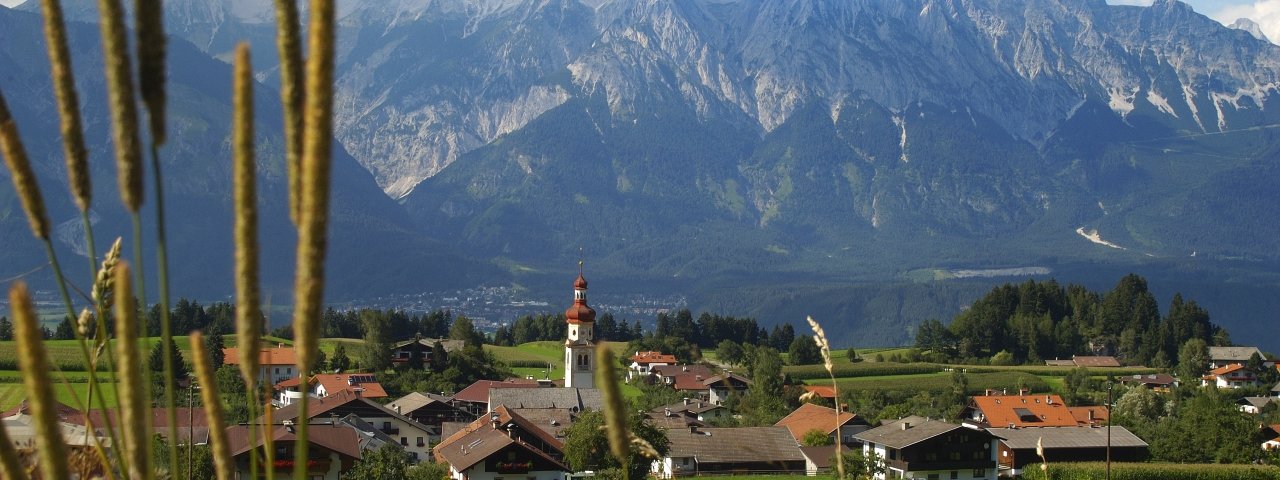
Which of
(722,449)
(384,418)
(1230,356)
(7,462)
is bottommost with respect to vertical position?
(1230,356)

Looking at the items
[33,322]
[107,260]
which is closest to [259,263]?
[33,322]

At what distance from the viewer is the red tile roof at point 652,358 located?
273ft

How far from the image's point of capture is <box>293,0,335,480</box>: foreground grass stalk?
5.21 ft

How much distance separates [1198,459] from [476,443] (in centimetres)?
2570

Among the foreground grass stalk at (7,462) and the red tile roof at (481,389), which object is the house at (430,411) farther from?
the foreground grass stalk at (7,462)

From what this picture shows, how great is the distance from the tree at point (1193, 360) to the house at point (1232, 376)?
2.28ft

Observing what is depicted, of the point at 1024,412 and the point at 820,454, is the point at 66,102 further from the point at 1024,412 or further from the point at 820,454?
the point at 1024,412

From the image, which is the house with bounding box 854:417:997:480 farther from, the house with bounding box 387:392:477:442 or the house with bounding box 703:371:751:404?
the house with bounding box 703:371:751:404

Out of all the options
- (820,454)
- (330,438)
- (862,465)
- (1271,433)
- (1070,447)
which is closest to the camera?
(330,438)

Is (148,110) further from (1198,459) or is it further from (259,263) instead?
(1198,459)

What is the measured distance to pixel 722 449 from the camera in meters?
48.6

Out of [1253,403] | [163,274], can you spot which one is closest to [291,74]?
[163,274]

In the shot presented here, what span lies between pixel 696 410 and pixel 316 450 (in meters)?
33.4

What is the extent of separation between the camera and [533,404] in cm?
5756
